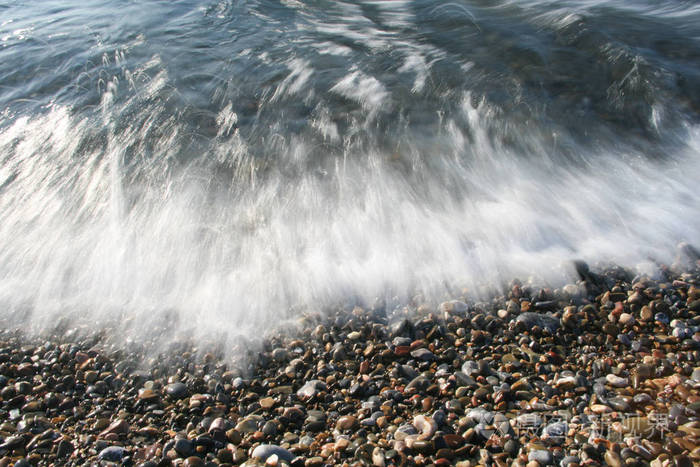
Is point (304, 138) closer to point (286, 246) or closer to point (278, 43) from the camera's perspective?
point (286, 246)

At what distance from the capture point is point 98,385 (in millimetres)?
2766

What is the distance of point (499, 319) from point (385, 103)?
10.4 ft

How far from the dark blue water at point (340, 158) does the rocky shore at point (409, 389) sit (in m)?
0.31

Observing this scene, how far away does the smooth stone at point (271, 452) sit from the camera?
219cm

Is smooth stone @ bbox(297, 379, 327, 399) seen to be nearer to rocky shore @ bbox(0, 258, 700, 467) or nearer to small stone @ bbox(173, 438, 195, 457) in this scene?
rocky shore @ bbox(0, 258, 700, 467)

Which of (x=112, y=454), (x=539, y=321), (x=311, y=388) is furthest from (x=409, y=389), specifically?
(x=112, y=454)

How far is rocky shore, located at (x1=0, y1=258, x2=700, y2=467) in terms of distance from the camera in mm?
2131

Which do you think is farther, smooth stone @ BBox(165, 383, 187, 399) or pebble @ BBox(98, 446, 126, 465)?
smooth stone @ BBox(165, 383, 187, 399)

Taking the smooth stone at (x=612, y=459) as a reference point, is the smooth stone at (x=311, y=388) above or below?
below

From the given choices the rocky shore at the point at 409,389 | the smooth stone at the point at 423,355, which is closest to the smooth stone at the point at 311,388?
the rocky shore at the point at 409,389

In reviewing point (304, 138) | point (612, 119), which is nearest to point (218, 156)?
point (304, 138)

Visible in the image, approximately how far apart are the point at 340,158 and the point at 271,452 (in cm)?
295

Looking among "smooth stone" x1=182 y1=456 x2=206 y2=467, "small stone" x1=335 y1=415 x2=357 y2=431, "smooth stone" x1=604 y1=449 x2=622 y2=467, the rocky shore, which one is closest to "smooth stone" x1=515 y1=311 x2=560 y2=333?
the rocky shore

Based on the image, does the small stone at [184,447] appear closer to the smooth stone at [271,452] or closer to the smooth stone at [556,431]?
the smooth stone at [271,452]
